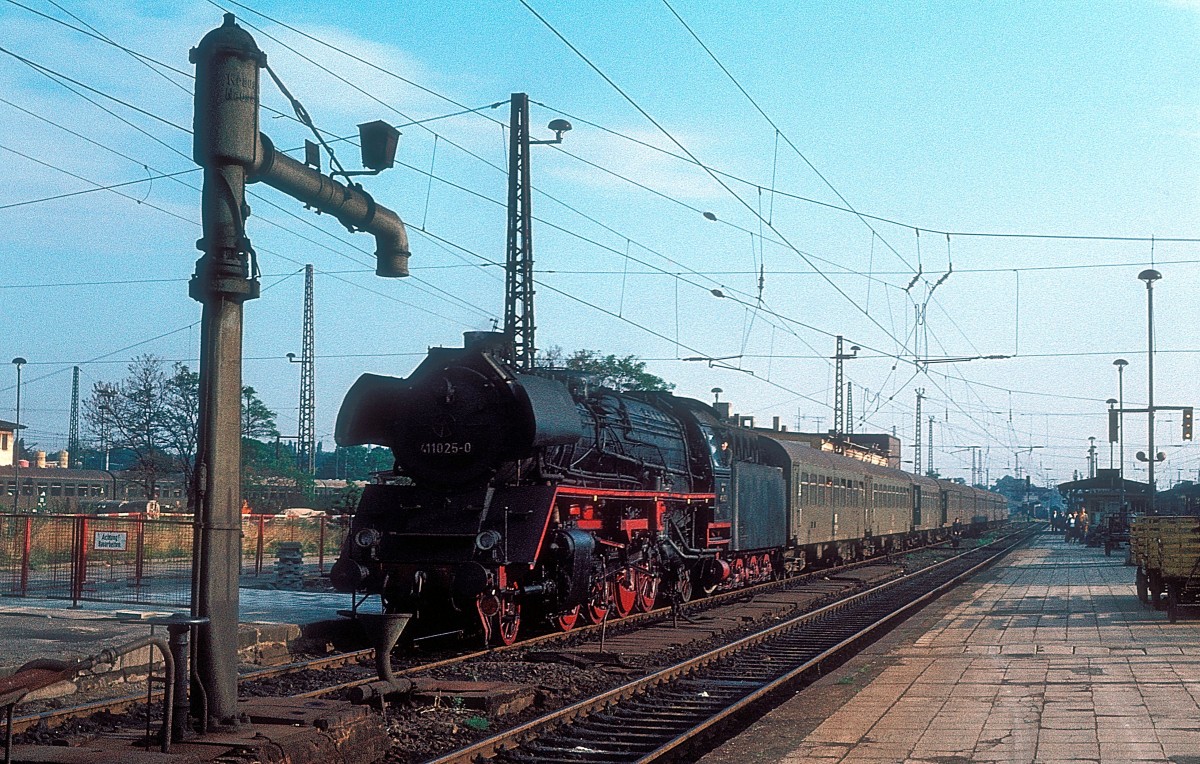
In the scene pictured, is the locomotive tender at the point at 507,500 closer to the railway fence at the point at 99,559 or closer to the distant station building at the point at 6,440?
the railway fence at the point at 99,559

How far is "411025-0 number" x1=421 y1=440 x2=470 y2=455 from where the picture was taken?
1375 centimetres

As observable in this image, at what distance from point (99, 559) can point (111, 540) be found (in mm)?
859

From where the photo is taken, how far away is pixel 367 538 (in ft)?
43.6

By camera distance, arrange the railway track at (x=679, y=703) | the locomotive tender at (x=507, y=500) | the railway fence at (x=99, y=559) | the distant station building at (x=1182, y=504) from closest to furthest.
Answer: the railway track at (x=679, y=703), the locomotive tender at (x=507, y=500), the railway fence at (x=99, y=559), the distant station building at (x=1182, y=504)

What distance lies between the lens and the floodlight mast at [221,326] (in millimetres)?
6539

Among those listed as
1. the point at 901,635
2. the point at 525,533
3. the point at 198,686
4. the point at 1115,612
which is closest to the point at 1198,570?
the point at 1115,612

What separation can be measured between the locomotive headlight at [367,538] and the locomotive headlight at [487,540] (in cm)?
125

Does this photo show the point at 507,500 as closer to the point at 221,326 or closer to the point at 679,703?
the point at 679,703

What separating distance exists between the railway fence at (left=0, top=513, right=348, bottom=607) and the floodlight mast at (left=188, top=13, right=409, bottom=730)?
8.57 metres

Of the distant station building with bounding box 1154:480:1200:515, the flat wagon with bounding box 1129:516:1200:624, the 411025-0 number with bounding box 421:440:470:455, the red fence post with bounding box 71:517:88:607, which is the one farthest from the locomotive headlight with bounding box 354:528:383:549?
the distant station building with bounding box 1154:480:1200:515

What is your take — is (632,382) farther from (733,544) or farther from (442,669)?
(442,669)

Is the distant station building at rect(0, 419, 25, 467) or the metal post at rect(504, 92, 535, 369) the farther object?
the distant station building at rect(0, 419, 25, 467)

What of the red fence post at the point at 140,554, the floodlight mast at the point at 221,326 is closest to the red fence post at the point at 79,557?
the red fence post at the point at 140,554

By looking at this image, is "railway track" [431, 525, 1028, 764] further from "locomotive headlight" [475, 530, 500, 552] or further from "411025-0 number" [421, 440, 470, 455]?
"411025-0 number" [421, 440, 470, 455]
